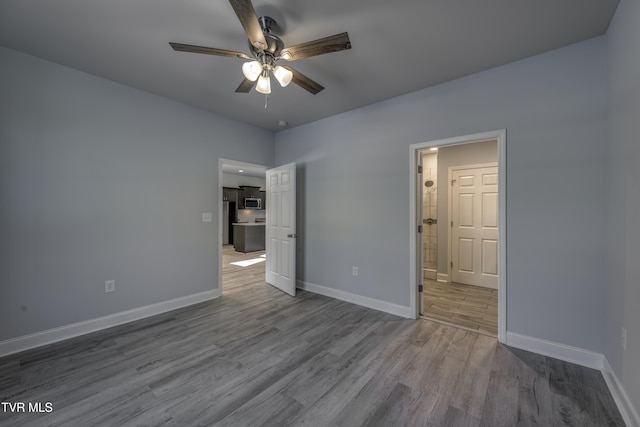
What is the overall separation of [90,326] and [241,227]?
17.7 ft

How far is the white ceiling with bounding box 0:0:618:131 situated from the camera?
1.81 meters

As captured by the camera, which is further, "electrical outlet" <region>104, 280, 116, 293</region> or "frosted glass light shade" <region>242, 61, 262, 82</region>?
"electrical outlet" <region>104, 280, 116, 293</region>

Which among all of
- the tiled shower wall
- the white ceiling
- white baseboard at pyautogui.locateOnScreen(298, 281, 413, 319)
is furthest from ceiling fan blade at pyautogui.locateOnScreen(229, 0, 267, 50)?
the tiled shower wall

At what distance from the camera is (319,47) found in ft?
5.76

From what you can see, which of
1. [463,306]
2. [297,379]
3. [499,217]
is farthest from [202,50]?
[463,306]

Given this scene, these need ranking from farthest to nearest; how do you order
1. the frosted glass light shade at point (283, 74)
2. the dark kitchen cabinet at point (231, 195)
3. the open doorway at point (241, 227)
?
the dark kitchen cabinet at point (231, 195) → the open doorway at point (241, 227) → the frosted glass light shade at point (283, 74)

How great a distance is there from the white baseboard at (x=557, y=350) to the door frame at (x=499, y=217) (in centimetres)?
10

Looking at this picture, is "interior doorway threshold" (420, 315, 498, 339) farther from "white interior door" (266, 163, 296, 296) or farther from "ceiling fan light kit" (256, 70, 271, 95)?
"ceiling fan light kit" (256, 70, 271, 95)

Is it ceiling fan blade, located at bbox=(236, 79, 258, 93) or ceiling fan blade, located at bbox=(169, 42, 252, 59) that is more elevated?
ceiling fan blade, located at bbox=(169, 42, 252, 59)

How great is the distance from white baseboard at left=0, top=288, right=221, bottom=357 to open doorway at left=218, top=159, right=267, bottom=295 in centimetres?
63

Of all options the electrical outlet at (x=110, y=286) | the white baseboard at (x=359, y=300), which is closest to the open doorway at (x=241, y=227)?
the white baseboard at (x=359, y=300)

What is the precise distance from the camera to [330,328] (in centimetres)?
286

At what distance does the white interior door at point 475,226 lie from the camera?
14.2ft

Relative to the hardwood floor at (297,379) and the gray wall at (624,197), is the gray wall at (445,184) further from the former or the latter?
the gray wall at (624,197)
